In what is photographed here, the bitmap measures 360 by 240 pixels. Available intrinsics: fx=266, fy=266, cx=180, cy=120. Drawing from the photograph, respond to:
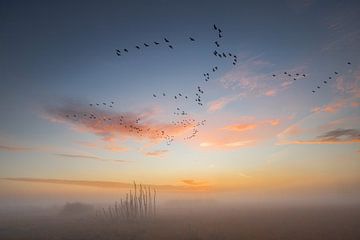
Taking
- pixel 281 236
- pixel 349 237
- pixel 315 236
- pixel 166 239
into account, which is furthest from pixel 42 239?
pixel 349 237

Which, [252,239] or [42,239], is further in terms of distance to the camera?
[42,239]

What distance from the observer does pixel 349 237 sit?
1626 inches

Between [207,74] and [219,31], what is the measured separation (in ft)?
15.3

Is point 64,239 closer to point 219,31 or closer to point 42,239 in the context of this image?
point 42,239

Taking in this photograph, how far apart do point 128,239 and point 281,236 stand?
84.7ft

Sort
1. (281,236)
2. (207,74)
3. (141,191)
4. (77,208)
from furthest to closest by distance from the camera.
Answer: (77,208) → (141,191) → (281,236) → (207,74)

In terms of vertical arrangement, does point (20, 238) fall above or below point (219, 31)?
below

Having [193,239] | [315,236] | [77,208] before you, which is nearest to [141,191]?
[77,208]

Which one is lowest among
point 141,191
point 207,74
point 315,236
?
point 315,236

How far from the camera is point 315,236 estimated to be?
1722 inches

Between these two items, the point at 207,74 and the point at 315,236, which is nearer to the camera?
the point at 207,74

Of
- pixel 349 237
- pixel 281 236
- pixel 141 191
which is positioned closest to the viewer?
pixel 349 237

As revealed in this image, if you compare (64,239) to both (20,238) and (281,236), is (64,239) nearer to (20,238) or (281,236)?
(20,238)

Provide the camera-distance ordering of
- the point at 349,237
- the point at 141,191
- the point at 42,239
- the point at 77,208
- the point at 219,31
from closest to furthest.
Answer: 1. the point at 219,31
2. the point at 349,237
3. the point at 42,239
4. the point at 141,191
5. the point at 77,208
